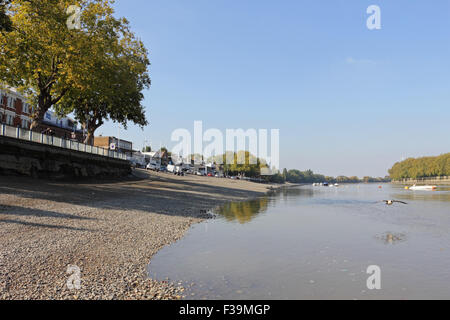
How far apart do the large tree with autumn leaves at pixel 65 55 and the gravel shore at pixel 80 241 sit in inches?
502

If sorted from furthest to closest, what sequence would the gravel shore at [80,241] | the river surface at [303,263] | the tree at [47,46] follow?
the tree at [47,46] → the river surface at [303,263] → the gravel shore at [80,241]

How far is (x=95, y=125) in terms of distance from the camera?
48.9 metres

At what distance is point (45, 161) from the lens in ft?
108

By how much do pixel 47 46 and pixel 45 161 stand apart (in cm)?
1207

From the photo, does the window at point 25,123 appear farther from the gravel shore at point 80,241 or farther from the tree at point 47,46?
the gravel shore at point 80,241

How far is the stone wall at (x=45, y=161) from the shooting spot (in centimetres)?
2928

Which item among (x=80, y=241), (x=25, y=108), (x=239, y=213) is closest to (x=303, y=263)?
(x=80, y=241)

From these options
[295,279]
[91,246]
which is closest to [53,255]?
[91,246]

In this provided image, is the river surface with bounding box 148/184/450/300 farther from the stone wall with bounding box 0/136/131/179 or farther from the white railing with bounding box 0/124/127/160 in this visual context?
the white railing with bounding box 0/124/127/160

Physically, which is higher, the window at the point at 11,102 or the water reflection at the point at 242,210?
the window at the point at 11,102

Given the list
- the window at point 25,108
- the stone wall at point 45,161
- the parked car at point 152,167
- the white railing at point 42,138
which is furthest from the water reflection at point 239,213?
the window at point 25,108

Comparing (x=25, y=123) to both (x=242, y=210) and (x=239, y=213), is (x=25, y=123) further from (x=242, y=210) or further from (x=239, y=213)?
(x=239, y=213)

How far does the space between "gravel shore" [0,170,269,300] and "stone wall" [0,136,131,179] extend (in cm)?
505

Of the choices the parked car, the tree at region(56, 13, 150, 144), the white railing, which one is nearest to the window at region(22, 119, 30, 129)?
the tree at region(56, 13, 150, 144)
